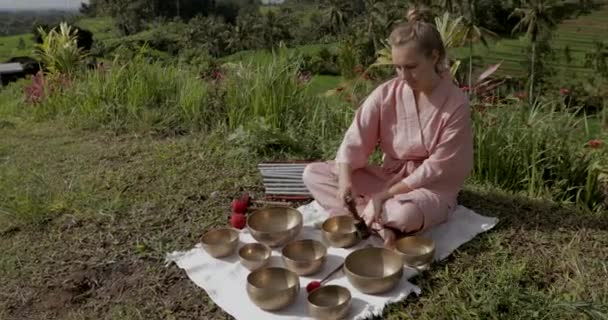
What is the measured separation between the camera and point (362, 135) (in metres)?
2.89

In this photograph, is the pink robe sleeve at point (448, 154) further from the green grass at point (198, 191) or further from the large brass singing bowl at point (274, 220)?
the large brass singing bowl at point (274, 220)

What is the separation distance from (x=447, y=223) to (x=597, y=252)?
0.65 meters

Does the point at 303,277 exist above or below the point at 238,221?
below

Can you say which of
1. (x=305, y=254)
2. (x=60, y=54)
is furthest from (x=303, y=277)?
(x=60, y=54)

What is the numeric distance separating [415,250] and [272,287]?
25.5 inches

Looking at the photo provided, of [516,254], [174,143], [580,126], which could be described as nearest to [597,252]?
[516,254]

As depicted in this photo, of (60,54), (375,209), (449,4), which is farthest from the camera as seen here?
(449,4)

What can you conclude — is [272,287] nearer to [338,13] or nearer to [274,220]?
[274,220]

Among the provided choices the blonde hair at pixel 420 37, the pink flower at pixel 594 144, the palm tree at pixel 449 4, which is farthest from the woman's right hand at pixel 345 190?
the palm tree at pixel 449 4

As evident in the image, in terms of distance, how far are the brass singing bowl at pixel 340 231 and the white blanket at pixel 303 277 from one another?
0.11 ft

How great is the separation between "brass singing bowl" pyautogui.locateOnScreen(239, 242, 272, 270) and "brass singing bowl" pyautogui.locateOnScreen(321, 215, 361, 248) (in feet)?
0.95

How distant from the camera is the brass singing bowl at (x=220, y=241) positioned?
2666 mm

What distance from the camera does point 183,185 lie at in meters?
3.58

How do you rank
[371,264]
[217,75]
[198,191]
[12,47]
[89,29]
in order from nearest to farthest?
1. [371,264]
2. [198,191]
3. [217,75]
4. [12,47]
5. [89,29]
